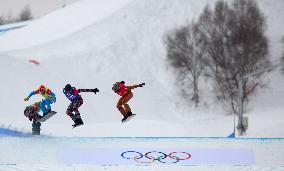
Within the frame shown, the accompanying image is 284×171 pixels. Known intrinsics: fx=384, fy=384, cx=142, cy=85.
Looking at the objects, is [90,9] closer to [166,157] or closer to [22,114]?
[22,114]

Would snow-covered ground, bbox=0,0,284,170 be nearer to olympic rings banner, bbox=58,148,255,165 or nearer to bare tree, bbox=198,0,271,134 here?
olympic rings banner, bbox=58,148,255,165

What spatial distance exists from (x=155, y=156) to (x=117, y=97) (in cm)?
159

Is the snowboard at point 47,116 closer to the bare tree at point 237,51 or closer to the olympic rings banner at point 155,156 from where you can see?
the olympic rings banner at point 155,156

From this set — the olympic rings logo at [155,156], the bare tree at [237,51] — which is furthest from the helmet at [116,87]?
the bare tree at [237,51]

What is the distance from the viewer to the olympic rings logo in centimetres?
699

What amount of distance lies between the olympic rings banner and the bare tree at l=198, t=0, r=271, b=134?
1.27m

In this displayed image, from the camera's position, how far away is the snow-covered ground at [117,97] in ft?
24.0

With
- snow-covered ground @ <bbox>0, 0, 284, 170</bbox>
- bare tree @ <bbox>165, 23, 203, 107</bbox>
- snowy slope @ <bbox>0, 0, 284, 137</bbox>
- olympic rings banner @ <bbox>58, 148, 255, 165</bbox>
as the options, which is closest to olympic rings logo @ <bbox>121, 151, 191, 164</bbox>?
olympic rings banner @ <bbox>58, 148, 255, 165</bbox>

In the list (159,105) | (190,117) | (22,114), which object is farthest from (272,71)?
(22,114)

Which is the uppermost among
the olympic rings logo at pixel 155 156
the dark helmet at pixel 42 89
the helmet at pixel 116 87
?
the helmet at pixel 116 87

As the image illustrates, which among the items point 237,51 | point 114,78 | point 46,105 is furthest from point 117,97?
point 237,51

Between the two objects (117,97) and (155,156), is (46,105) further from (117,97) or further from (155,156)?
(155,156)

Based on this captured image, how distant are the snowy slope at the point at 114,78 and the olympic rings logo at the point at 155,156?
72cm

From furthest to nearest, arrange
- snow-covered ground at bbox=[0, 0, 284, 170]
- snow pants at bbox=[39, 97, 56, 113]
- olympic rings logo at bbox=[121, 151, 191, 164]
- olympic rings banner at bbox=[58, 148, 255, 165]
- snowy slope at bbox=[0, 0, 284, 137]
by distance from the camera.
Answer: snowy slope at bbox=[0, 0, 284, 137]
snow pants at bbox=[39, 97, 56, 113]
snow-covered ground at bbox=[0, 0, 284, 170]
olympic rings logo at bbox=[121, 151, 191, 164]
olympic rings banner at bbox=[58, 148, 255, 165]
